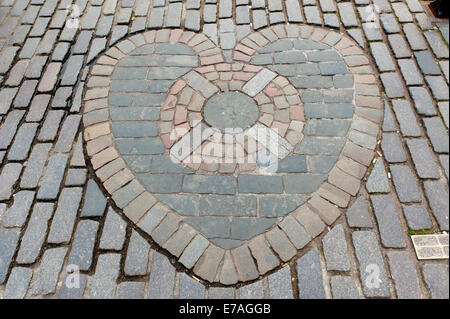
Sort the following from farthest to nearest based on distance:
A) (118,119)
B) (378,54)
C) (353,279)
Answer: (378,54)
(118,119)
(353,279)

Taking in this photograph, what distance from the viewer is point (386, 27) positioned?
4.12 m

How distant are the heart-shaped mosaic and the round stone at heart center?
1 centimetres

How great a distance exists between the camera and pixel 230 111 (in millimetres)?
3469

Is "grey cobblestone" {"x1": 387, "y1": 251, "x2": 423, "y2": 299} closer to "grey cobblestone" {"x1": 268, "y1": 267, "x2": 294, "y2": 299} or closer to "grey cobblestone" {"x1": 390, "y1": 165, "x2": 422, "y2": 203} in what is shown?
"grey cobblestone" {"x1": 390, "y1": 165, "x2": 422, "y2": 203}

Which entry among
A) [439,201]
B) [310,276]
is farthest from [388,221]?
[310,276]

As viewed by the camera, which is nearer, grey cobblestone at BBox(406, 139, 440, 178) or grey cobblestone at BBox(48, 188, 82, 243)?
grey cobblestone at BBox(48, 188, 82, 243)

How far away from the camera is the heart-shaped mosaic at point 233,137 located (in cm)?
276

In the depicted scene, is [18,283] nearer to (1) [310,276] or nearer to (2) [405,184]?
(1) [310,276]

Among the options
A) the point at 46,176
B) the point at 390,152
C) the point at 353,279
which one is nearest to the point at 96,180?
the point at 46,176

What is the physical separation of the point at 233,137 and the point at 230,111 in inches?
13.3

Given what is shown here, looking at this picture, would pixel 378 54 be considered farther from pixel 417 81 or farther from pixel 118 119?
pixel 118 119

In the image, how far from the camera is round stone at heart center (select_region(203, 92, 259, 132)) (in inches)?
133

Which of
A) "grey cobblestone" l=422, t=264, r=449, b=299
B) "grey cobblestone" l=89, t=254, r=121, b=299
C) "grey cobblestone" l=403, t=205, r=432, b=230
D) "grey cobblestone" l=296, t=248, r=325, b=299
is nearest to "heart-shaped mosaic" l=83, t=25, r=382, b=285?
"grey cobblestone" l=296, t=248, r=325, b=299

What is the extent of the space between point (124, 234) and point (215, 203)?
2.60ft
